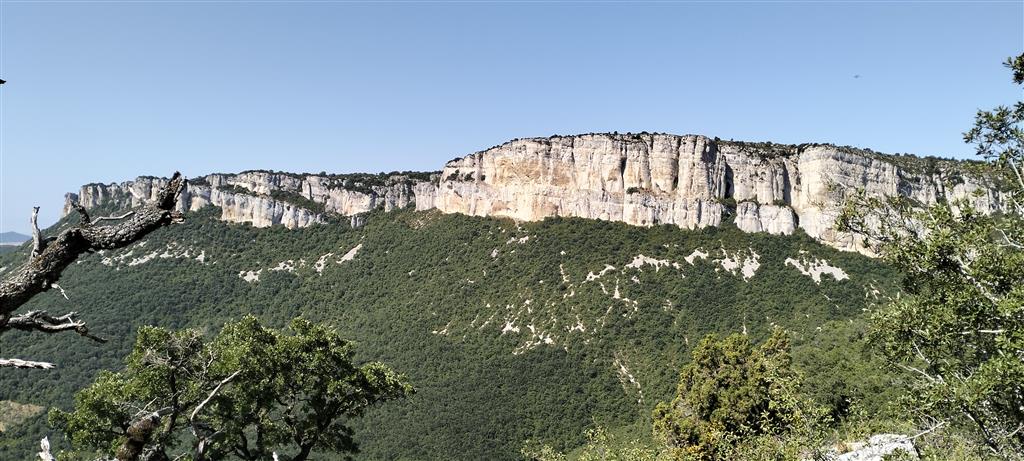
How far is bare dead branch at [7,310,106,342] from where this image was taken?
505cm

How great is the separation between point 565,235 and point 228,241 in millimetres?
57363

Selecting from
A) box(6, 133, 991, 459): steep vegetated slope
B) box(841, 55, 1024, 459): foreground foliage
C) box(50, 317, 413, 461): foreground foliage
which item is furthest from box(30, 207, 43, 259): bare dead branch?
box(6, 133, 991, 459): steep vegetated slope

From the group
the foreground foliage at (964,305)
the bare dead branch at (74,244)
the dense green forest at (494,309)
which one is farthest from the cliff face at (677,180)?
the bare dead branch at (74,244)

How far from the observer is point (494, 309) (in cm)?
5588

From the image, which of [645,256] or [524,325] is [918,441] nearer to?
[524,325]

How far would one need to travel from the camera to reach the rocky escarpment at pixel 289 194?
298ft

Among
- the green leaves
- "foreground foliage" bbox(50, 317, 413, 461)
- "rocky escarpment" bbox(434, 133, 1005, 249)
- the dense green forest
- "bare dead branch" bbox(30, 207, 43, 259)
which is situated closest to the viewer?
"bare dead branch" bbox(30, 207, 43, 259)

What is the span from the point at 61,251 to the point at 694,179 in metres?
66.1

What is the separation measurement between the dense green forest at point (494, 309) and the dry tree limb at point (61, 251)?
78.6 feet

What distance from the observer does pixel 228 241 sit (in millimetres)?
86688

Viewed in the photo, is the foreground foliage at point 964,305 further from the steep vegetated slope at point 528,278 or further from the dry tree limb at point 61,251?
the steep vegetated slope at point 528,278

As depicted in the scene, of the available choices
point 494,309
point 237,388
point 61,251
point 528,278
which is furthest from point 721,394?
point 528,278

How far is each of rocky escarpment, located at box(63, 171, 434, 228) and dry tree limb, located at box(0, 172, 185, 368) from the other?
81645 millimetres

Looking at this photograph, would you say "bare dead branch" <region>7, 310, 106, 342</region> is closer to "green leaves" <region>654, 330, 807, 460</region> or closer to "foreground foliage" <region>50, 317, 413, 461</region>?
"foreground foliage" <region>50, 317, 413, 461</region>
